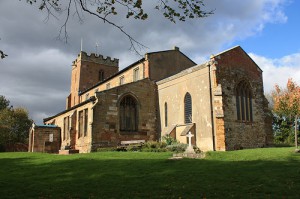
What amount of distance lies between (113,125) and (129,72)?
9760 mm

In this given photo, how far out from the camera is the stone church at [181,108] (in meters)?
24.2

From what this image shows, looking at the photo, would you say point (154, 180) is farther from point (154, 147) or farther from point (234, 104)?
point (234, 104)

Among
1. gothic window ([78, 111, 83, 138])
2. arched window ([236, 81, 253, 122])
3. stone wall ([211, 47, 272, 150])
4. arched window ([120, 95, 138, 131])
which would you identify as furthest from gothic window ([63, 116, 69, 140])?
arched window ([236, 81, 253, 122])

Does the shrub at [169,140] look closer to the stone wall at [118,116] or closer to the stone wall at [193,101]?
the stone wall at [193,101]

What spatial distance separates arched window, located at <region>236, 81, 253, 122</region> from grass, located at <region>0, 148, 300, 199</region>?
12128 millimetres

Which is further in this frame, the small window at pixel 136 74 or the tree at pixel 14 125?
the tree at pixel 14 125

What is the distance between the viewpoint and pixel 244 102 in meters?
26.2

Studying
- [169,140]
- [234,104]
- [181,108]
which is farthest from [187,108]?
[234,104]

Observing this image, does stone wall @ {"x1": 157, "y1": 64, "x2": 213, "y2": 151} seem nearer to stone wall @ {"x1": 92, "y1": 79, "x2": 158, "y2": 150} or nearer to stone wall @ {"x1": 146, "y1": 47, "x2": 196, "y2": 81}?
stone wall @ {"x1": 92, "y1": 79, "x2": 158, "y2": 150}

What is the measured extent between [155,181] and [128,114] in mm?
18155

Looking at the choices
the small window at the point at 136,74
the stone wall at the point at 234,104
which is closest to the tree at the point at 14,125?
the small window at the point at 136,74

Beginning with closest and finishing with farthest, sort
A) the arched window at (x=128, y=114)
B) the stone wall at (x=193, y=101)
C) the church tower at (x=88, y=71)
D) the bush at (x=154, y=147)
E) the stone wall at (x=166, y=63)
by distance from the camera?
the bush at (x=154, y=147) → the stone wall at (x=193, y=101) → the arched window at (x=128, y=114) → the stone wall at (x=166, y=63) → the church tower at (x=88, y=71)

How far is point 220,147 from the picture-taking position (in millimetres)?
22906

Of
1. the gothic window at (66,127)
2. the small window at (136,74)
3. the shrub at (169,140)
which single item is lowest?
the shrub at (169,140)
